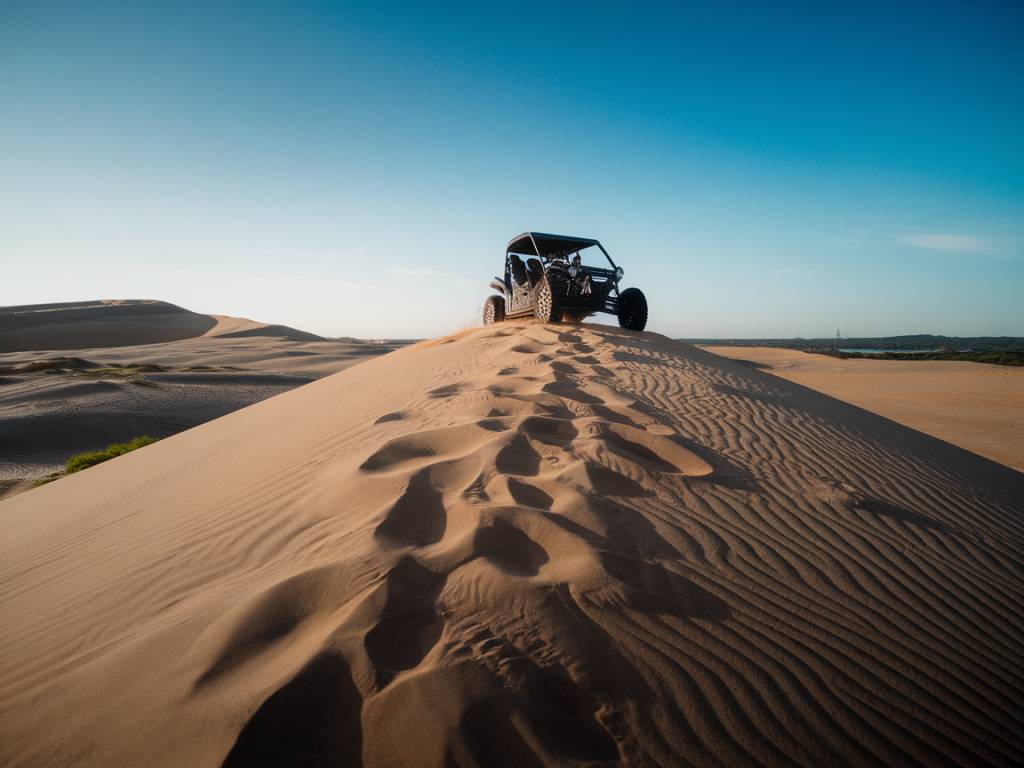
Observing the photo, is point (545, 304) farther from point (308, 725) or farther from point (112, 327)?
point (112, 327)

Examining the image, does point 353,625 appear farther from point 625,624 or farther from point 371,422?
point 371,422

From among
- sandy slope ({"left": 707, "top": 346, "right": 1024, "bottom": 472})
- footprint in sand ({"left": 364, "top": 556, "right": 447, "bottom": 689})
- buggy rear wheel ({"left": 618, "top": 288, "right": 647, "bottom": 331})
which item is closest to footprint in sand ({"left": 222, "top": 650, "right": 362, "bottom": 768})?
footprint in sand ({"left": 364, "top": 556, "right": 447, "bottom": 689})

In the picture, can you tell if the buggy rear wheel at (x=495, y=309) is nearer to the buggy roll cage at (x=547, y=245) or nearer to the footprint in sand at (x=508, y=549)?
the buggy roll cage at (x=547, y=245)

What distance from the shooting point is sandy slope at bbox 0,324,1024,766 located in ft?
4.77

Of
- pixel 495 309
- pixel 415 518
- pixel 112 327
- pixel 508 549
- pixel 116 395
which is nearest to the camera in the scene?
pixel 508 549

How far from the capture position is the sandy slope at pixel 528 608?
146 cm

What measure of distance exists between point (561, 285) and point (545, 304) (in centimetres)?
50

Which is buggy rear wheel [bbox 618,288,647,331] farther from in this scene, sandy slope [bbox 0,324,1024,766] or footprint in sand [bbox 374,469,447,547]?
footprint in sand [bbox 374,469,447,547]

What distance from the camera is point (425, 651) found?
164 centimetres

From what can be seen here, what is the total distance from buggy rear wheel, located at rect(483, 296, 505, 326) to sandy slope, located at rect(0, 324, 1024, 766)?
26.5 feet

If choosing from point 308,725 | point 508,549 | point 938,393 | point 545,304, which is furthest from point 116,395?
point 938,393

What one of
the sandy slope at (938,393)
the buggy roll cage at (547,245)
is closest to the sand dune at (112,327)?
the buggy roll cage at (547,245)

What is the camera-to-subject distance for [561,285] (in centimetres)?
941

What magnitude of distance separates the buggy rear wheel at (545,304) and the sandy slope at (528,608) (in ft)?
17.7
